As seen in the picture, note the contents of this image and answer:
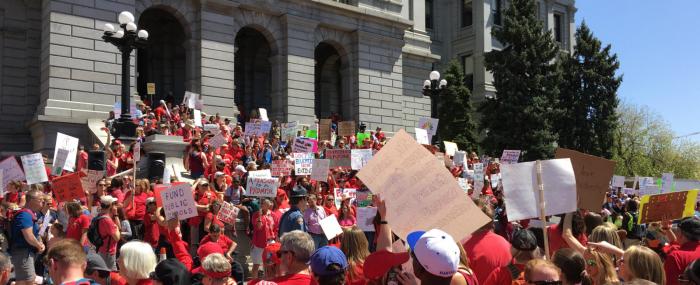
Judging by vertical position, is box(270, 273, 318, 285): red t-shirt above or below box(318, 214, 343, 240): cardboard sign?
above

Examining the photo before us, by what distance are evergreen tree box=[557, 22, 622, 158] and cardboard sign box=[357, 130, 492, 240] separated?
35.4 meters

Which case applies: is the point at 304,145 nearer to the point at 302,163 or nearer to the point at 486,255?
the point at 302,163

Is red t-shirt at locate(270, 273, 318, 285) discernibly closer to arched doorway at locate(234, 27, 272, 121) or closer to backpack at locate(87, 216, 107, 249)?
backpack at locate(87, 216, 107, 249)

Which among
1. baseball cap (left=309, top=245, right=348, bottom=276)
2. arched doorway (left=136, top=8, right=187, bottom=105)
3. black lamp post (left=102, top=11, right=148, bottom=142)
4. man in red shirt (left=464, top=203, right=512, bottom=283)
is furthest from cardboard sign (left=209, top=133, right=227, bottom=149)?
arched doorway (left=136, top=8, right=187, bottom=105)

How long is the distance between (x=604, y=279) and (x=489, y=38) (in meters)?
42.3

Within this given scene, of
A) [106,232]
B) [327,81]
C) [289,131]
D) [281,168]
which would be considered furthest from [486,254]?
[327,81]

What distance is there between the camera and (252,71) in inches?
1377

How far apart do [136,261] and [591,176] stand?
16.0 feet

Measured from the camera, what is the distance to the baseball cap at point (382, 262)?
14.3ft

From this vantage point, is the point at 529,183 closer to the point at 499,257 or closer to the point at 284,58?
the point at 499,257

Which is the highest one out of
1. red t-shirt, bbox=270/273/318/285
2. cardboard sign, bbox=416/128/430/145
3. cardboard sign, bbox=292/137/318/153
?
cardboard sign, bbox=416/128/430/145

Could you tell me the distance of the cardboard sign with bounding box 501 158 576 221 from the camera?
20.6 feet

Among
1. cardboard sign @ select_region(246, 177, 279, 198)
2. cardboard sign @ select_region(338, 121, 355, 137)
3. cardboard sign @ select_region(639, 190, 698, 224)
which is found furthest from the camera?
cardboard sign @ select_region(338, 121, 355, 137)

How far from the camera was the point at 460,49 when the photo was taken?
47688 millimetres
